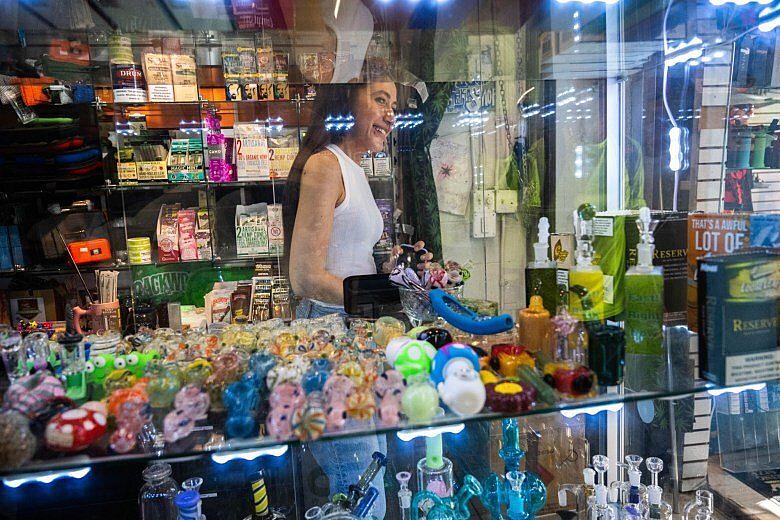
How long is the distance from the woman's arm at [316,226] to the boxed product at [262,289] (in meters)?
0.32

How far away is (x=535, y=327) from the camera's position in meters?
1.14

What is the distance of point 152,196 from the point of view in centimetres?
298

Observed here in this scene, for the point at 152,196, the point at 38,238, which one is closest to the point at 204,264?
the point at 152,196

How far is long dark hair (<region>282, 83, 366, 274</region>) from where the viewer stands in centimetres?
271

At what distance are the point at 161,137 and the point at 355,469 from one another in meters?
2.11

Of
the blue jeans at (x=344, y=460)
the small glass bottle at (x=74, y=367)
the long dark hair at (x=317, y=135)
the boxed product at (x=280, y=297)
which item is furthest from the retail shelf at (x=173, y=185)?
the small glass bottle at (x=74, y=367)

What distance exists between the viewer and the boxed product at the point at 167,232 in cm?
298

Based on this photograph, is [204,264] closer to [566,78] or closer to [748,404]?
[566,78]

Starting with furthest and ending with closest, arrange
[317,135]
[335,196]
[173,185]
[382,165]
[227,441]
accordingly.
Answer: [173,185] < [382,165] < [317,135] < [335,196] < [227,441]

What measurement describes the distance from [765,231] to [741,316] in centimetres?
19

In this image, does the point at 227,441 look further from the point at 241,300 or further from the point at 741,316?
the point at 241,300

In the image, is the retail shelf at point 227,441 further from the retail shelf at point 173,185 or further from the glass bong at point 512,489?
the retail shelf at point 173,185

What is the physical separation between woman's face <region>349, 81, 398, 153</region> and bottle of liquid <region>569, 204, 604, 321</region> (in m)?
1.69

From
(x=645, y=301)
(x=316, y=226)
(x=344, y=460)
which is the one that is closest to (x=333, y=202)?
(x=316, y=226)
